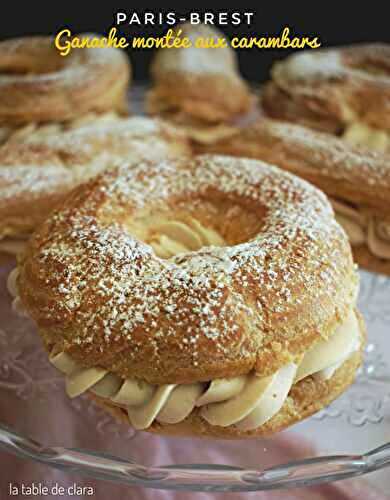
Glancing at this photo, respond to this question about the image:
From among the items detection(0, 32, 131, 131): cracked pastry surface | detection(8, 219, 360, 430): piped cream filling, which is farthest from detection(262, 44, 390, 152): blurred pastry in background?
detection(8, 219, 360, 430): piped cream filling

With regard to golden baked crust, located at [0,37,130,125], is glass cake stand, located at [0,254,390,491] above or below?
below

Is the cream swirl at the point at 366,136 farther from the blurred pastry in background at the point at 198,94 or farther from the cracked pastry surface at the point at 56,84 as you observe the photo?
the cracked pastry surface at the point at 56,84

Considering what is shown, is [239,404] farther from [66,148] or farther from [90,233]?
[66,148]

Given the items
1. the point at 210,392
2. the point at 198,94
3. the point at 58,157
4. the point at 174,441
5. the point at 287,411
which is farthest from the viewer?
the point at 198,94

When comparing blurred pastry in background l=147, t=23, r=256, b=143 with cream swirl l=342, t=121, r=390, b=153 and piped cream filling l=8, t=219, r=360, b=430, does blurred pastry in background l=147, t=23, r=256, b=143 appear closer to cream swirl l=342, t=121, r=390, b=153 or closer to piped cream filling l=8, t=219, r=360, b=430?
cream swirl l=342, t=121, r=390, b=153

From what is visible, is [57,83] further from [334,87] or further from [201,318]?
[201,318]

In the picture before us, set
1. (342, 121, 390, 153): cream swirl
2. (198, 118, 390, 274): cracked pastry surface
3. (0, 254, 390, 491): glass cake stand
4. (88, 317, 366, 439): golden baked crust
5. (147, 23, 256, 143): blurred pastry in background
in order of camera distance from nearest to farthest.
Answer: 1. (0, 254, 390, 491): glass cake stand
2. (88, 317, 366, 439): golden baked crust
3. (198, 118, 390, 274): cracked pastry surface
4. (342, 121, 390, 153): cream swirl
5. (147, 23, 256, 143): blurred pastry in background

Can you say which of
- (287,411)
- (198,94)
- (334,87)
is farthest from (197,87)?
(287,411)
